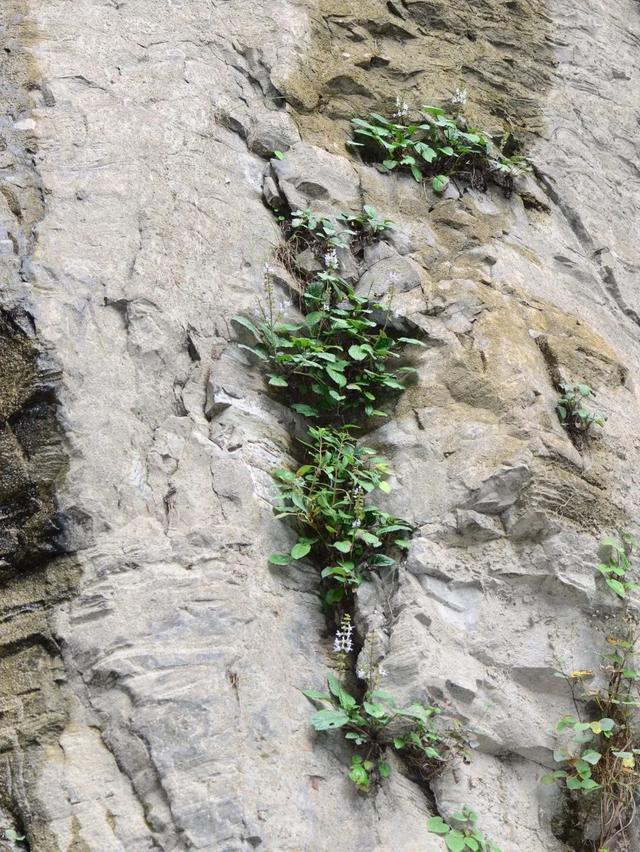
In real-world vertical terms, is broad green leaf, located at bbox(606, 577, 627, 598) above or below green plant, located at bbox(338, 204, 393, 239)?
below

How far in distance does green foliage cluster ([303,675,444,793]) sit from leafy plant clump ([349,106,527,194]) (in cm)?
324

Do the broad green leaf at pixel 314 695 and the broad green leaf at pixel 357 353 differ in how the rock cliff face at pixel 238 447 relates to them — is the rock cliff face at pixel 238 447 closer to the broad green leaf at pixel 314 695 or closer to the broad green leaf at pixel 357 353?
the broad green leaf at pixel 314 695

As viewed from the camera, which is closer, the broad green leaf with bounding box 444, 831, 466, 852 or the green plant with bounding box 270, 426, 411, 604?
the broad green leaf with bounding box 444, 831, 466, 852

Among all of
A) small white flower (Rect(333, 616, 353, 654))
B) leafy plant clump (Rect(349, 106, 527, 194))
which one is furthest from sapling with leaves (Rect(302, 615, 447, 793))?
leafy plant clump (Rect(349, 106, 527, 194))

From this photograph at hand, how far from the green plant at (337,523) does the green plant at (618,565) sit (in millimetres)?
824

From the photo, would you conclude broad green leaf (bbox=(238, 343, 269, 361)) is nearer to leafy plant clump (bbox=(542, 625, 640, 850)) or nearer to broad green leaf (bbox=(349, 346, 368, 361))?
broad green leaf (bbox=(349, 346, 368, 361))

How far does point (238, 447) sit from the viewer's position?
3807mm

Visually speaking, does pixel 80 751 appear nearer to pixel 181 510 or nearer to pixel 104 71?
pixel 181 510

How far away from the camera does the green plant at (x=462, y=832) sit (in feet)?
10.00

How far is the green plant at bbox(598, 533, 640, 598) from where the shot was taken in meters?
3.67

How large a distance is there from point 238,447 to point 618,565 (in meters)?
1.65

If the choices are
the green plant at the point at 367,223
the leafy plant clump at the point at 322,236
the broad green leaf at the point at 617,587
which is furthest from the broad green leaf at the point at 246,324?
the broad green leaf at the point at 617,587

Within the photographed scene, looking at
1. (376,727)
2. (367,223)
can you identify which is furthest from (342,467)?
(367,223)

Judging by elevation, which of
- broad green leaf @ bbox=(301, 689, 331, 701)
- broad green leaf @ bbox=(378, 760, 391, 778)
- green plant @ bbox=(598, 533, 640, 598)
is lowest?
broad green leaf @ bbox=(378, 760, 391, 778)
